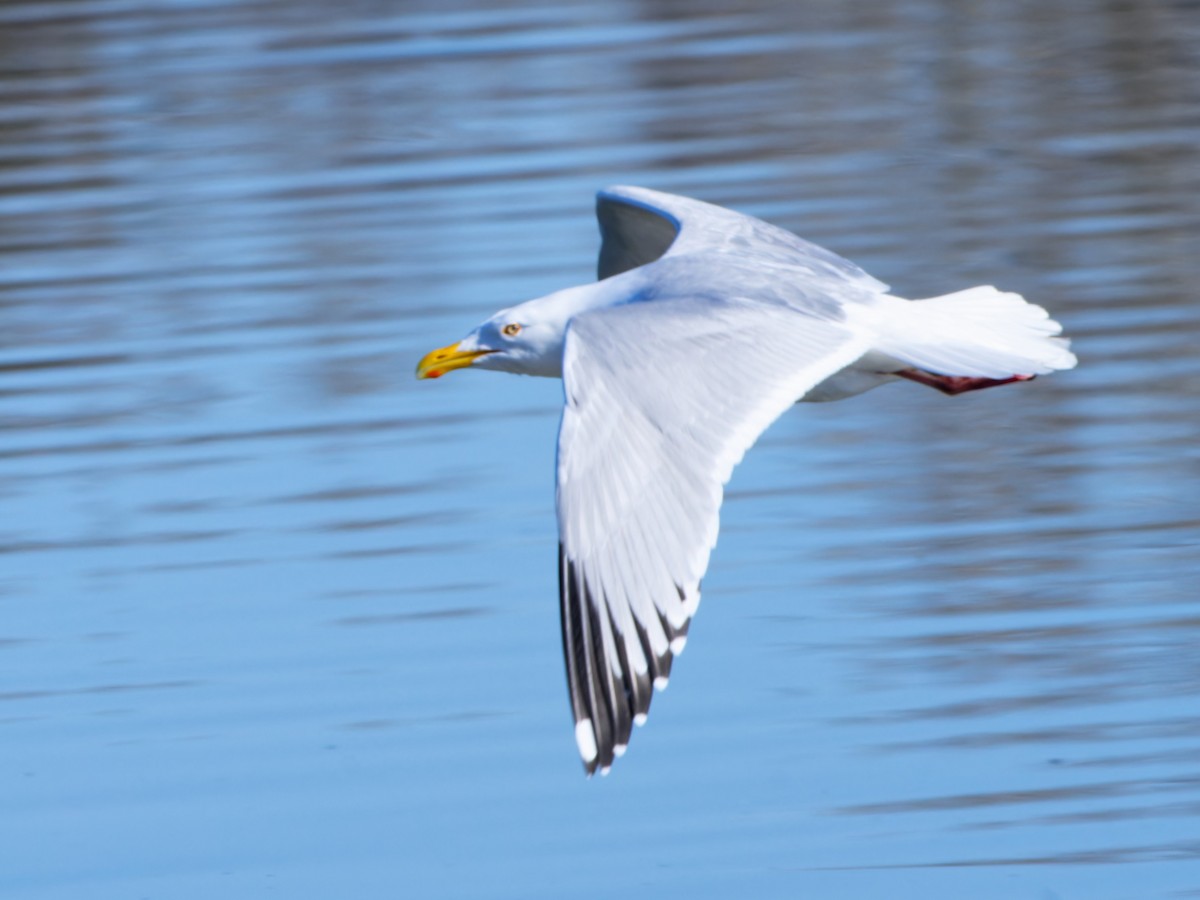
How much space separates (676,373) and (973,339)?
0.90 m

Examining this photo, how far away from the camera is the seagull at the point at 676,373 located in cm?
488

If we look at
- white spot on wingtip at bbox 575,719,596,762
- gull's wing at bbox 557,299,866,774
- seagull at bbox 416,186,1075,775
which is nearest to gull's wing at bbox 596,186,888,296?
seagull at bbox 416,186,1075,775

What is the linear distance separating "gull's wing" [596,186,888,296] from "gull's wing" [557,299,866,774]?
27.5 inches

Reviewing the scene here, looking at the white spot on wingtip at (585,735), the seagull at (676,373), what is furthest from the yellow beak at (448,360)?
the white spot on wingtip at (585,735)

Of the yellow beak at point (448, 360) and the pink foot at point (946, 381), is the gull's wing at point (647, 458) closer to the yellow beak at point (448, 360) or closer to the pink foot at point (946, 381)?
the pink foot at point (946, 381)

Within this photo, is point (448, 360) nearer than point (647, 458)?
No

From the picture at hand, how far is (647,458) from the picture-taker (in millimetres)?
5172

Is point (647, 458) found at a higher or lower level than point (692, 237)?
higher

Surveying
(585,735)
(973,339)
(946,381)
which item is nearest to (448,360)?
(946,381)

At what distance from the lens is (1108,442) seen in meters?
8.34

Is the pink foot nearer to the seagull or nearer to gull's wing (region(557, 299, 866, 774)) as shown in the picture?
the seagull

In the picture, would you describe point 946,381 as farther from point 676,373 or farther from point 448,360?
point 676,373

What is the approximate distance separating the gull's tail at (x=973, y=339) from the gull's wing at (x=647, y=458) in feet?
0.67

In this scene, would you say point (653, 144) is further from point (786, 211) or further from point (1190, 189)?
point (1190, 189)
